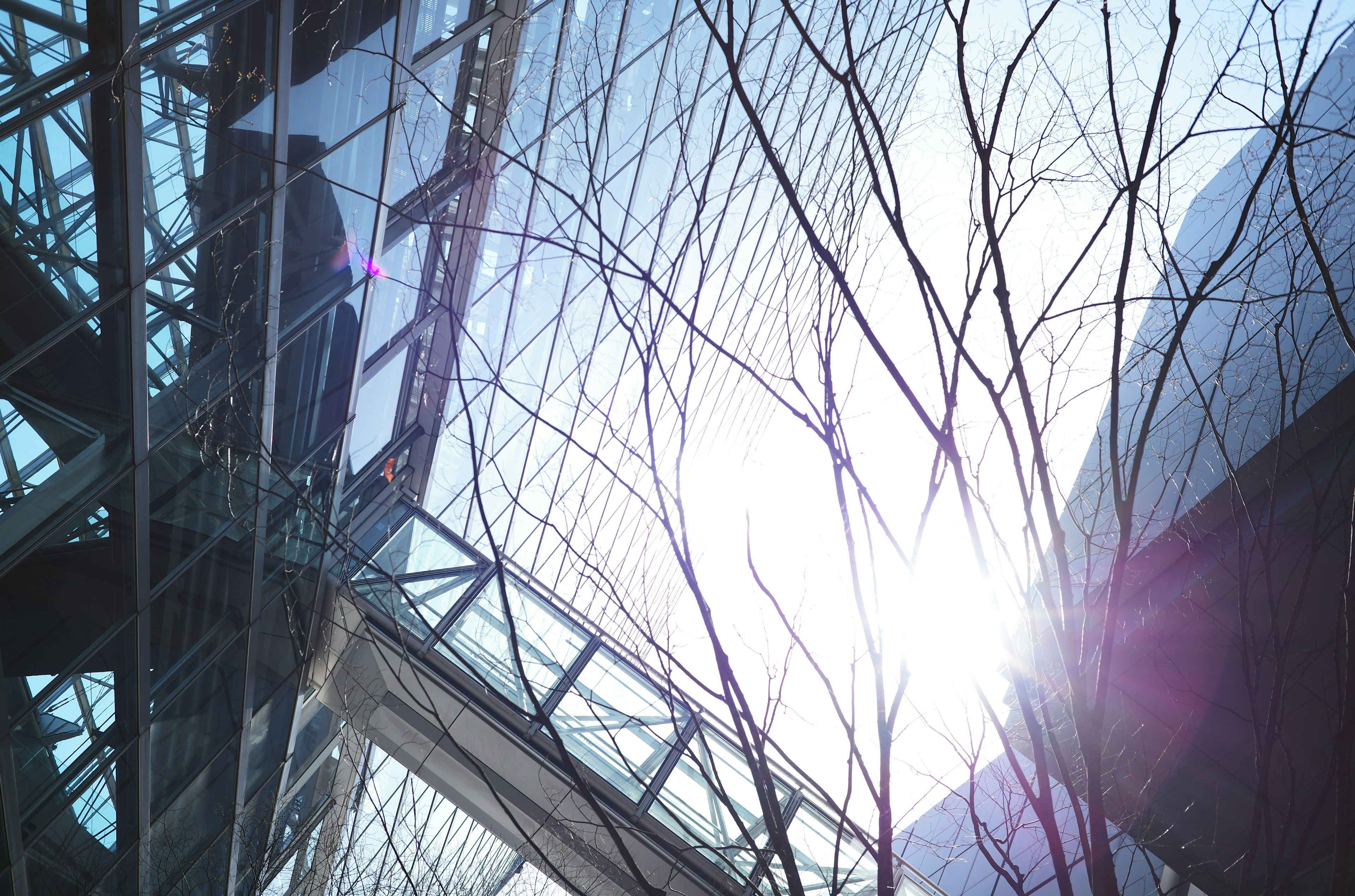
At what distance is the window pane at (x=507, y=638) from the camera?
23.7ft

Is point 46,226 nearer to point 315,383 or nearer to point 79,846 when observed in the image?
point 315,383

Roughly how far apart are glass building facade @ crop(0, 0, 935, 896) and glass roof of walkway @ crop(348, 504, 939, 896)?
1.12 metres

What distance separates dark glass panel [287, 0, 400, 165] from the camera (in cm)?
421

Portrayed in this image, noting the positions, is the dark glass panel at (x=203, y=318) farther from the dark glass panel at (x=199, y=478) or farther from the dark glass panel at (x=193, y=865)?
the dark glass panel at (x=193, y=865)

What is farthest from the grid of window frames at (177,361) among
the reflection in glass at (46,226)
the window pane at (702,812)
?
the window pane at (702,812)

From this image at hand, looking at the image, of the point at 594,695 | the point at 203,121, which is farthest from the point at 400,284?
the point at 594,695

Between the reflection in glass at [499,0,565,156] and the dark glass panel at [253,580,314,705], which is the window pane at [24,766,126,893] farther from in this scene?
the reflection in glass at [499,0,565,156]

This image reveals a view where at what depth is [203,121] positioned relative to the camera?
A: 3.74m

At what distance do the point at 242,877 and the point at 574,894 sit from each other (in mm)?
6332

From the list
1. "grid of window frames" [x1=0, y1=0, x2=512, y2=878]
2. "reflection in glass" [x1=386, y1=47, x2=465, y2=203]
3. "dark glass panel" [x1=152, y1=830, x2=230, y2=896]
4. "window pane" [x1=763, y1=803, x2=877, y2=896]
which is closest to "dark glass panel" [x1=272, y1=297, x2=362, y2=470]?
"grid of window frames" [x1=0, y1=0, x2=512, y2=878]

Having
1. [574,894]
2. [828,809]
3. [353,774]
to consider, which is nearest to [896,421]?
[574,894]

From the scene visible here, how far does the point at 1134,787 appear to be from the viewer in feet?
20.2

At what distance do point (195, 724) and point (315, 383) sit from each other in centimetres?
248

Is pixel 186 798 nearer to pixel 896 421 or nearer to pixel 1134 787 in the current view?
pixel 896 421
